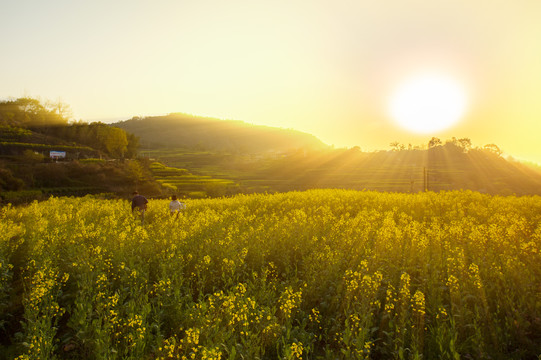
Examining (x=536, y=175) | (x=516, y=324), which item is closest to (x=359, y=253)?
(x=516, y=324)

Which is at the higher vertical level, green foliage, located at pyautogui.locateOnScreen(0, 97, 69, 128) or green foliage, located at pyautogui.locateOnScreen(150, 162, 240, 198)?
green foliage, located at pyautogui.locateOnScreen(0, 97, 69, 128)

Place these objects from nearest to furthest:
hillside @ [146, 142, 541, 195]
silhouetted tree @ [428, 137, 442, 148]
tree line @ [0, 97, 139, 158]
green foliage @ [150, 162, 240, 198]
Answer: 1. green foliage @ [150, 162, 240, 198]
2. hillside @ [146, 142, 541, 195]
3. tree line @ [0, 97, 139, 158]
4. silhouetted tree @ [428, 137, 442, 148]

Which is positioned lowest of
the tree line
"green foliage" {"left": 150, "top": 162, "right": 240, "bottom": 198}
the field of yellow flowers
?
"green foliage" {"left": 150, "top": 162, "right": 240, "bottom": 198}

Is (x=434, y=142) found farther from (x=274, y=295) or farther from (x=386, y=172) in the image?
(x=274, y=295)

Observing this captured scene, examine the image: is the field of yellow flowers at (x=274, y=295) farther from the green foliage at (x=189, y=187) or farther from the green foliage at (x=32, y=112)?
the green foliage at (x=32, y=112)

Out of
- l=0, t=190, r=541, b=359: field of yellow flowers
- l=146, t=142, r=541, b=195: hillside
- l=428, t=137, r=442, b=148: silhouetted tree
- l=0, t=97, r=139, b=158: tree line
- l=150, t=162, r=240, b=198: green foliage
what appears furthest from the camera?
l=428, t=137, r=442, b=148: silhouetted tree

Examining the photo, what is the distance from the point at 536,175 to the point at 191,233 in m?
67.8

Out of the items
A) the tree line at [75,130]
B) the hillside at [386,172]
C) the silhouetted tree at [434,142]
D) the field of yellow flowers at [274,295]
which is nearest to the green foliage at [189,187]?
the hillside at [386,172]

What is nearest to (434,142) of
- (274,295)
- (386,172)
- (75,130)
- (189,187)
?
(386,172)

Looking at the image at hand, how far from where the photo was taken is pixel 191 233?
1162 cm

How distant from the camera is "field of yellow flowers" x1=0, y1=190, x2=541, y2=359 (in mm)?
5316

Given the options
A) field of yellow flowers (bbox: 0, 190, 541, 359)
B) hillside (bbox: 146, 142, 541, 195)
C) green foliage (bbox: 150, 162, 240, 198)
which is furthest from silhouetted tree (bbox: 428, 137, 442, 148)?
field of yellow flowers (bbox: 0, 190, 541, 359)

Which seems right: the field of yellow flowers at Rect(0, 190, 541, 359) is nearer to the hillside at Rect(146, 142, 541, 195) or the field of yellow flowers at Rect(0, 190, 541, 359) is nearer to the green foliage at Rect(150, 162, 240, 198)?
the green foliage at Rect(150, 162, 240, 198)

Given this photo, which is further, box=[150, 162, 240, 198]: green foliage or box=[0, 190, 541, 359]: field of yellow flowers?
box=[150, 162, 240, 198]: green foliage
